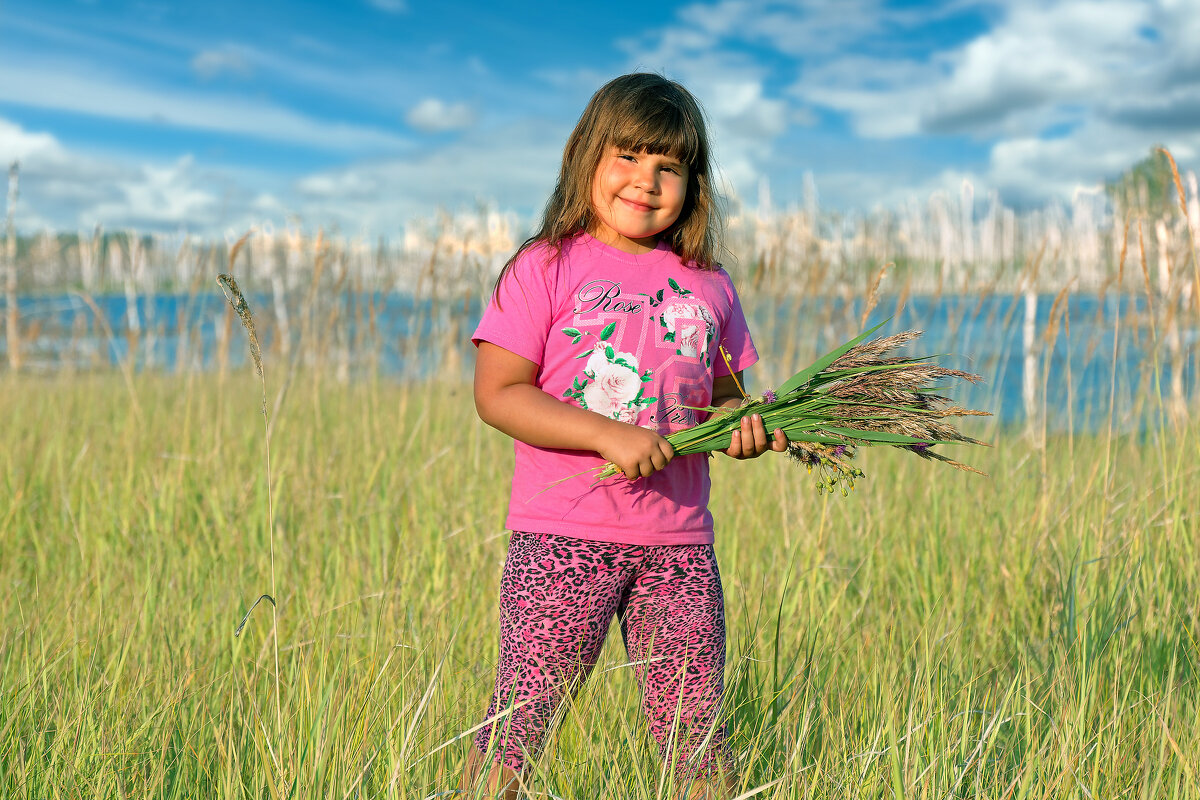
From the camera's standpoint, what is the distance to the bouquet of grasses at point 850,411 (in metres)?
1.43

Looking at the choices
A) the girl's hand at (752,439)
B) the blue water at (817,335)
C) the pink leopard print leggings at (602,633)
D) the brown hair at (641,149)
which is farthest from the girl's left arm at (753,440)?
the blue water at (817,335)

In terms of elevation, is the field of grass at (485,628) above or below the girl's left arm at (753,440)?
below

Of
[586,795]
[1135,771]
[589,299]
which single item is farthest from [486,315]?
[1135,771]

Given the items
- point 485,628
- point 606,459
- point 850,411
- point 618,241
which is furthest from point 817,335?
point 606,459

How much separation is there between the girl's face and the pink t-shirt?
0.27 feet

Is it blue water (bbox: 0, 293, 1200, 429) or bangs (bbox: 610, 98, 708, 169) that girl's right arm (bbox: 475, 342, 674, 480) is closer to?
bangs (bbox: 610, 98, 708, 169)

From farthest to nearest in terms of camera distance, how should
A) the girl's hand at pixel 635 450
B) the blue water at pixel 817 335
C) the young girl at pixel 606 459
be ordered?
the blue water at pixel 817 335, the young girl at pixel 606 459, the girl's hand at pixel 635 450

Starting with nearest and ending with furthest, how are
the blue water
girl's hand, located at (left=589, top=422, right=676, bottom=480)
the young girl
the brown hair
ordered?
girl's hand, located at (left=589, top=422, right=676, bottom=480)
the young girl
the brown hair
the blue water

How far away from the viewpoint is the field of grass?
5.10 ft

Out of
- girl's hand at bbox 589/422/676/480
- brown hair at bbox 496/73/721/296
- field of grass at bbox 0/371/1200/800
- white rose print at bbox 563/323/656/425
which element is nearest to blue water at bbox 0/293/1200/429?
field of grass at bbox 0/371/1200/800

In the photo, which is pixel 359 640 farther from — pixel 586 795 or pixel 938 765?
pixel 938 765

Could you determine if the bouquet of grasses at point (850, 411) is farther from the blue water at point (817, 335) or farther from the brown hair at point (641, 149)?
the blue water at point (817, 335)

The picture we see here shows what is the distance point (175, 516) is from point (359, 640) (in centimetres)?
141

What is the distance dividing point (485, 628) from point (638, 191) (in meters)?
1.33
